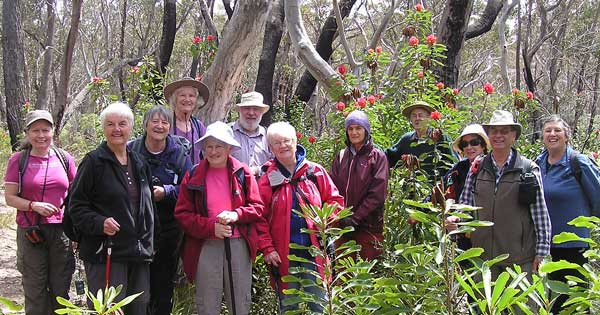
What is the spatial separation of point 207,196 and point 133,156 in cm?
53

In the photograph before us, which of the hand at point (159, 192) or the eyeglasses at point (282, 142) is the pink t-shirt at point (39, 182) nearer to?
the hand at point (159, 192)

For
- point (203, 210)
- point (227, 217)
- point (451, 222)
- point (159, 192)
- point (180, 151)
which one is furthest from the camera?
point (180, 151)

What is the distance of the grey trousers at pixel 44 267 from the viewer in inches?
160

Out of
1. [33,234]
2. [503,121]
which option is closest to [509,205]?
[503,121]

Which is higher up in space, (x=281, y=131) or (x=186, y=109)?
(x=186, y=109)

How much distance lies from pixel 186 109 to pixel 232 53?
4.65ft

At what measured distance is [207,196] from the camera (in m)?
3.65

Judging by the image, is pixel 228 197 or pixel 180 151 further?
pixel 180 151

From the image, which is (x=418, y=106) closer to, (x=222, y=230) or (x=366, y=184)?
(x=366, y=184)

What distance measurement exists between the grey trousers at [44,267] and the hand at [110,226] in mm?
1115

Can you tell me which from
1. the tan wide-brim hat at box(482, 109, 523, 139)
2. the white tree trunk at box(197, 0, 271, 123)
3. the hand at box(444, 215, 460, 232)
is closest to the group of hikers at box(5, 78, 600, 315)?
the tan wide-brim hat at box(482, 109, 523, 139)

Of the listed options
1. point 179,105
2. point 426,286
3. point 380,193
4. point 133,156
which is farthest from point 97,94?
point 426,286

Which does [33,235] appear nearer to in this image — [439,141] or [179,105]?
[179,105]

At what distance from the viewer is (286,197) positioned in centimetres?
368
